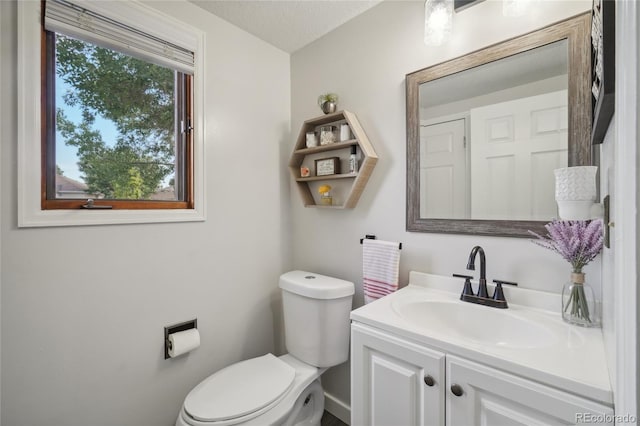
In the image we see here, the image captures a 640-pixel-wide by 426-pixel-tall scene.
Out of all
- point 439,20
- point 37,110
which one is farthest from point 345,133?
point 37,110

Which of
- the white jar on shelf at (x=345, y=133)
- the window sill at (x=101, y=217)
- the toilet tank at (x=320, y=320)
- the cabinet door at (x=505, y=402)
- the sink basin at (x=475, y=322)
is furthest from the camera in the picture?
the white jar on shelf at (x=345, y=133)

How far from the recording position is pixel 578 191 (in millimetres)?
787

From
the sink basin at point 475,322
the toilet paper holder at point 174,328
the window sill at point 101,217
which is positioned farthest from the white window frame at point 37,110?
the sink basin at point 475,322

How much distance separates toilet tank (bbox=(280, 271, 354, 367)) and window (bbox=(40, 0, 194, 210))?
0.79 meters

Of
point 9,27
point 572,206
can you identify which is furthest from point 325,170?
point 9,27

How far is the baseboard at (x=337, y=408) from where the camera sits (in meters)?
1.61

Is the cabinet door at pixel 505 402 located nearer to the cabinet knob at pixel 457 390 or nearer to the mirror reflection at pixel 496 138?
the cabinet knob at pixel 457 390

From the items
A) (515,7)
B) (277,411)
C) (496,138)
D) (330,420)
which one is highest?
(515,7)

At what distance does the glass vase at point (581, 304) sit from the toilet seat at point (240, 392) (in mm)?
1127

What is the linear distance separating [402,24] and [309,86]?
Answer: 26.5 inches

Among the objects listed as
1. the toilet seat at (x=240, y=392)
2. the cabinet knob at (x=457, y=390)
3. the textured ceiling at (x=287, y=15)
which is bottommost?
the toilet seat at (x=240, y=392)

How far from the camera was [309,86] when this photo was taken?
1.85 metres

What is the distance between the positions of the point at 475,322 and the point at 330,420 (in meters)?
1.14

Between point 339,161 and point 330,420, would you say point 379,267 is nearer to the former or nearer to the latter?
point 339,161
